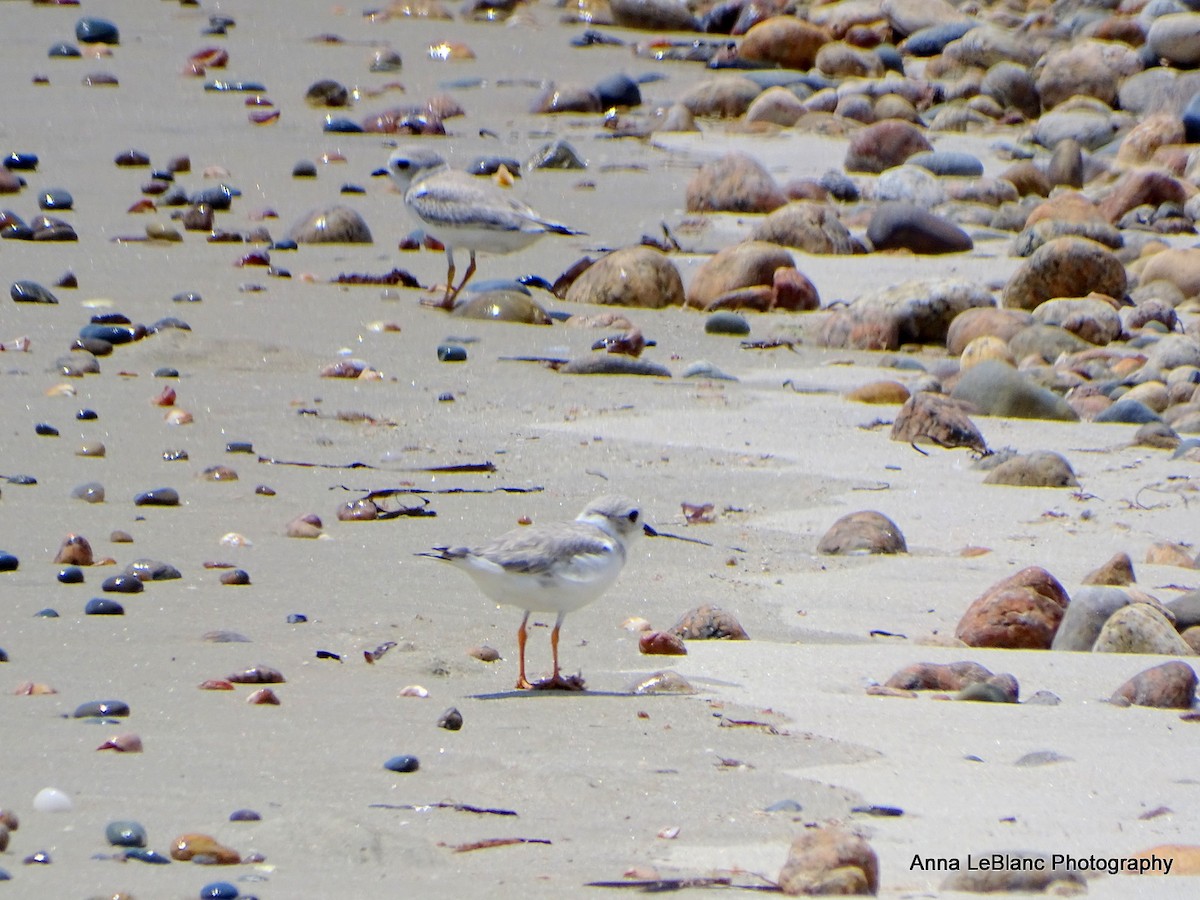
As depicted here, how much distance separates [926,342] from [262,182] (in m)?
4.31

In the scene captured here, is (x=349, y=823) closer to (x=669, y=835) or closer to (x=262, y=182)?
(x=669, y=835)

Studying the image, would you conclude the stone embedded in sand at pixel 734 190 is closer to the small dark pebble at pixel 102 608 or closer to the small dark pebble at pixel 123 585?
the small dark pebble at pixel 123 585

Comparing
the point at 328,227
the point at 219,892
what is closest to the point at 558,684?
the point at 219,892

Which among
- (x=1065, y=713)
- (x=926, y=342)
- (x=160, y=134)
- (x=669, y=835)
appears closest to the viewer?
(x=669, y=835)

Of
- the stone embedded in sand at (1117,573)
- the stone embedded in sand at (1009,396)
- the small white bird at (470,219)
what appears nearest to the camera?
the stone embedded in sand at (1117,573)

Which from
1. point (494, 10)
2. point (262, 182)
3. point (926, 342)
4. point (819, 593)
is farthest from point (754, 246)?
point (494, 10)

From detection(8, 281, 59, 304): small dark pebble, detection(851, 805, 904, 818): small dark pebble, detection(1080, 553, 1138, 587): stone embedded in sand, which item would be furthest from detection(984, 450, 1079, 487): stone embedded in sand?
detection(8, 281, 59, 304): small dark pebble

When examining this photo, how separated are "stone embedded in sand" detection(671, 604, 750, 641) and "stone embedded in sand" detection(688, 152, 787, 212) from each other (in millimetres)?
6539

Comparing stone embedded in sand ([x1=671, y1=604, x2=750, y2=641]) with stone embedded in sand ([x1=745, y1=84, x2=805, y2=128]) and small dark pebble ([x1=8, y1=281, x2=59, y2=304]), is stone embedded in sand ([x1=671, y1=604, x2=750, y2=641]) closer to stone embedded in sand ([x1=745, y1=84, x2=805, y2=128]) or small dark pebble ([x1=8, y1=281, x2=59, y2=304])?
small dark pebble ([x1=8, y1=281, x2=59, y2=304])

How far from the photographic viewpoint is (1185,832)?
10.2 ft

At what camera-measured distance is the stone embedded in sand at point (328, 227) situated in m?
9.65

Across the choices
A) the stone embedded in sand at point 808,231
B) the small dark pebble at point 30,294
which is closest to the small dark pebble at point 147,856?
the small dark pebble at point 30,294

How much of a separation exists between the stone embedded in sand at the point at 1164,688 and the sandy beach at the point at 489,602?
0.06 metres

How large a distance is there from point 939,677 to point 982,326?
4476 millimetres
